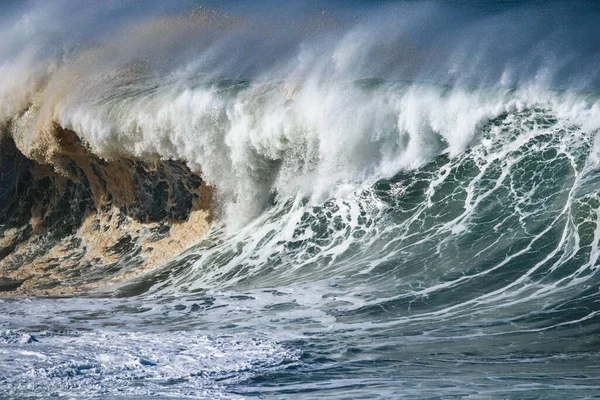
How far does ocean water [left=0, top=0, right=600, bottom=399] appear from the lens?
7.23 metres

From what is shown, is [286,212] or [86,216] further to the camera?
[86,216]

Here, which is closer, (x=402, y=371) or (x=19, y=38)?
(x=402, y=371)

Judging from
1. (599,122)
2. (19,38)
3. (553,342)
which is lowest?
(553,342)

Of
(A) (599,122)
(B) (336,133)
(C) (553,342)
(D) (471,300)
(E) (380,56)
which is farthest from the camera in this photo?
(E) (380,56)

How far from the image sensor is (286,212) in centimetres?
1233

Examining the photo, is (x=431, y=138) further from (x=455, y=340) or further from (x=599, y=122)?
(x=455, y=340)

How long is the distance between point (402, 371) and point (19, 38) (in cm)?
1320

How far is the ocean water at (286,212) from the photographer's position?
7.23m

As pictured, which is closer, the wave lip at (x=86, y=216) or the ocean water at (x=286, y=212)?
the ocean water at (x=286, y=212)

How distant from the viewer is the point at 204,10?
19484mm

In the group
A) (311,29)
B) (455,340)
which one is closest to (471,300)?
(455,340)

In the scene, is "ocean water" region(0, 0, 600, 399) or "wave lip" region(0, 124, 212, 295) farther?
"wave lip" region(0, 124, 212, 295)

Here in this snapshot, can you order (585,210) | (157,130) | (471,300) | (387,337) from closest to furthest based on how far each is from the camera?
(387,337) < (471,300) < (585,210) < (157,130)

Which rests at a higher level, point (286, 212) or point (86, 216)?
point (86, 216)
